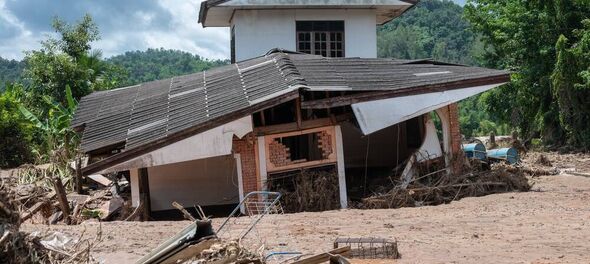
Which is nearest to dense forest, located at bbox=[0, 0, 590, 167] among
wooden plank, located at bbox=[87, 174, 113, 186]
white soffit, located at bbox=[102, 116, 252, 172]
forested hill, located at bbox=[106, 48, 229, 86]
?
wooden plank, located at bbox=[87, 174, 113, 186]

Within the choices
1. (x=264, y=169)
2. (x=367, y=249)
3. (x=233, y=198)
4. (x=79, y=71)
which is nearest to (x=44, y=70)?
(x=79, y=71)

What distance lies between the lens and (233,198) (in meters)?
18.1

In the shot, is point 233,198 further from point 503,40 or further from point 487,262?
point 503,40

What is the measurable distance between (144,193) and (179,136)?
2.75 meters

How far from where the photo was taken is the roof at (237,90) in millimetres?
15289

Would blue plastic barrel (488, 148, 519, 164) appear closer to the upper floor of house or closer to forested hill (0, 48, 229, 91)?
the upper floor of house

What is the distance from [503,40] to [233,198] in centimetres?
1861

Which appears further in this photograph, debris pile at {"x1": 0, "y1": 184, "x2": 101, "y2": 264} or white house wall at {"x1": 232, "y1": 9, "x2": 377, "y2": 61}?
white house wall at {"x1": 232, "y1": 9, "x2": 377, "y2": 61}

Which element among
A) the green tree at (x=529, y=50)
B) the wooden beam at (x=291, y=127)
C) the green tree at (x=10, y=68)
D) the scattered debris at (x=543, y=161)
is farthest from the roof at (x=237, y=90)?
the green tree at (x=10, y=68)

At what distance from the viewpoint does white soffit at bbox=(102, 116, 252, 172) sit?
14672 mm

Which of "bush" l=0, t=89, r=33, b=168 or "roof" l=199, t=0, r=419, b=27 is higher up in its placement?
"roof" l=199, t=0, r=419, b=27

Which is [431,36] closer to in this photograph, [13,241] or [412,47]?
[412,47]

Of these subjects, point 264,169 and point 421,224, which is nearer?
point 421,224

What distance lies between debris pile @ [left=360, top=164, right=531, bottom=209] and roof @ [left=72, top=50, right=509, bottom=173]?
221 cm
